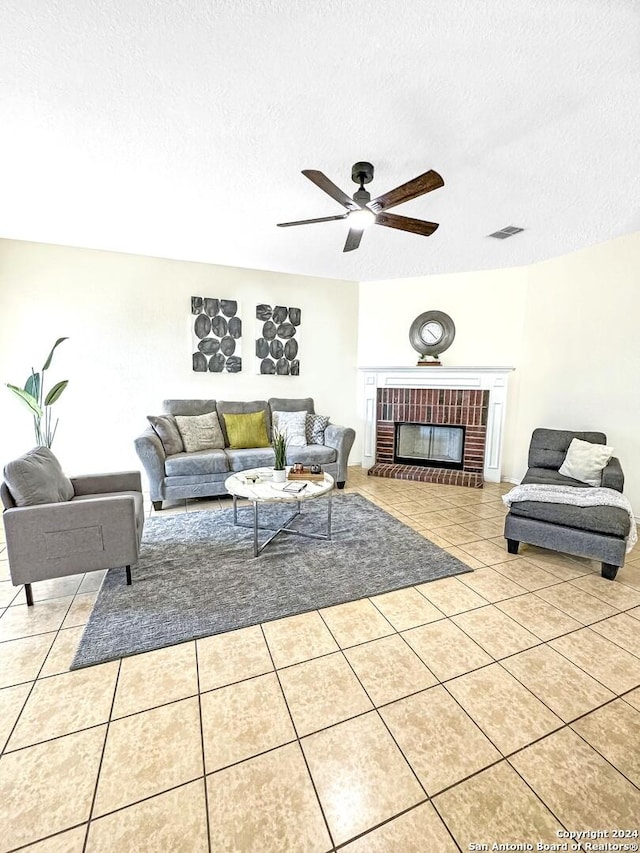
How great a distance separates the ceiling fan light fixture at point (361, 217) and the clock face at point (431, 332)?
2813 millimetres

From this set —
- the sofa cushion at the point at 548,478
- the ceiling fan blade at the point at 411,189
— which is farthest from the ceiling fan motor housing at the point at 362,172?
the sofa cushion at the point at 548,478

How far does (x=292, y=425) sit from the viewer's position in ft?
15.0

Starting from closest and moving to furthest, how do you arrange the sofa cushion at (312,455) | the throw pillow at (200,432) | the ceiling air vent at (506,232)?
1. the ceiling air vent at (506,232)
2. the throw pillow at (200,432)
3. the sofa cushion at (312,455)

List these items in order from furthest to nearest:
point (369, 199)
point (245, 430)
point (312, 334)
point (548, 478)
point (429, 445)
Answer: point (429, 445) < point (312, 334) < point (245, 430) < point (548, 478) < point (369, 199)

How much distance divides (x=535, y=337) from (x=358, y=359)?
2.30m

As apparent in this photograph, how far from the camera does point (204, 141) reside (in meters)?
2.21

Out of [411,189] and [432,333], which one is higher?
[411,189]

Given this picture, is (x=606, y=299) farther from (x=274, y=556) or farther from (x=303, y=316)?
(x=274, y=556)

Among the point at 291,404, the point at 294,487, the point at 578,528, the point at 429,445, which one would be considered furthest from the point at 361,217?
the point at 429,445

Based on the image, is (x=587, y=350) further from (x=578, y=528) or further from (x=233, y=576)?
(x=233, y=576)

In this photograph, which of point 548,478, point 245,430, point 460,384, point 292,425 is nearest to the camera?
point 548,478

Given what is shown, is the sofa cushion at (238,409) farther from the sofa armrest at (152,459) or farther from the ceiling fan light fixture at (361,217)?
the ceiling fan light fixture at (361,217)

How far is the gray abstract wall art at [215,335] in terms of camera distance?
4.57 m

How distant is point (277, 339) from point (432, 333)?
2112mm
